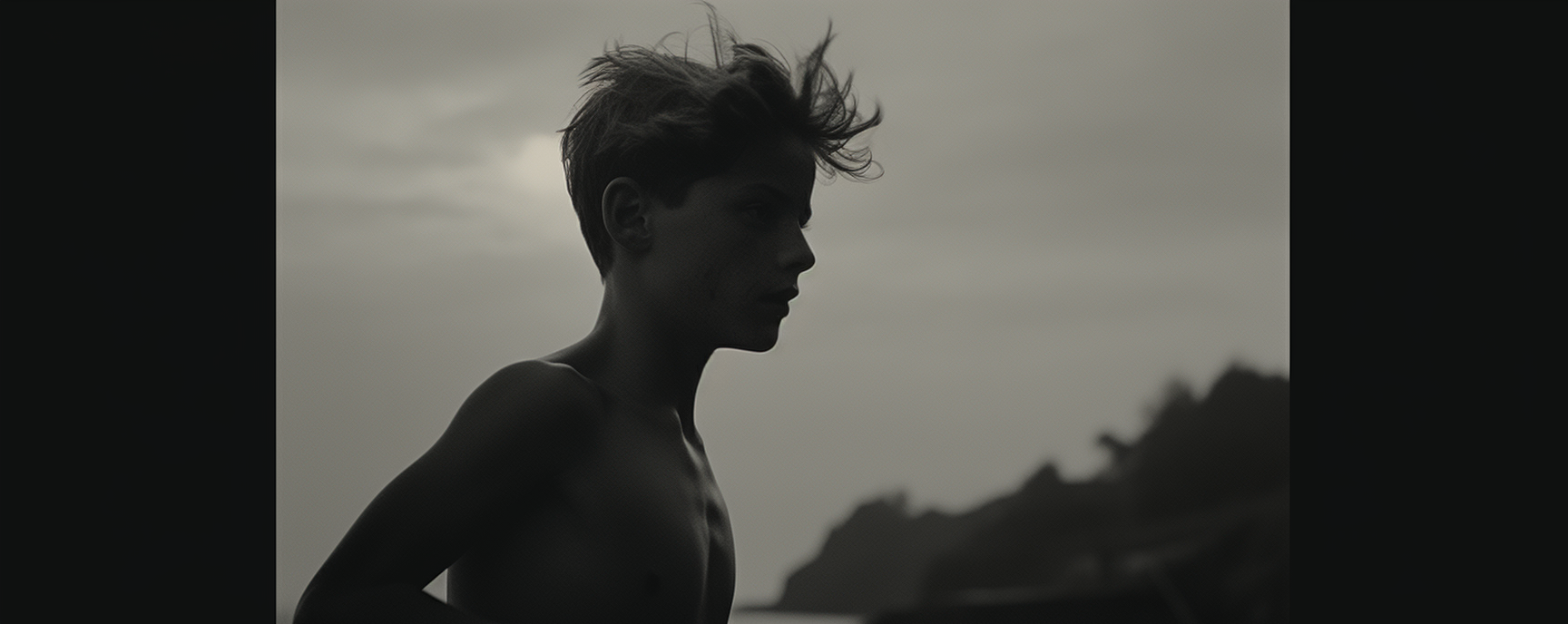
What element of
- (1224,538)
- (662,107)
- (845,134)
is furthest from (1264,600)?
(662,107)

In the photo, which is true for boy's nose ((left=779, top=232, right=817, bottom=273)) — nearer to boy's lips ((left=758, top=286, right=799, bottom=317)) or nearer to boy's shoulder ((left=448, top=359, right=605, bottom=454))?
boy's lips ((left=758, top=286, right=799, bottom=317))

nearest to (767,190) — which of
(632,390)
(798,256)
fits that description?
(798,256)

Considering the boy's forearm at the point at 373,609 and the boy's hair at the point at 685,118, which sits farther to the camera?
the boy's hair at the point at 685,118

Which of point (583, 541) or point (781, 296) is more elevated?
point (781, 296)

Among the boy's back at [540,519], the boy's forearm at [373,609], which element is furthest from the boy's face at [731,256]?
the boy's forearm at [373,609]

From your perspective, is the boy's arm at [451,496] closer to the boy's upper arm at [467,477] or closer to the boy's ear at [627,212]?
the boy's upper arm at [467,477]

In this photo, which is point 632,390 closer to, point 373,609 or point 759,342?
point 759,342

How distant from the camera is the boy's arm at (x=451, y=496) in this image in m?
0.98

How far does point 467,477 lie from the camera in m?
1.01

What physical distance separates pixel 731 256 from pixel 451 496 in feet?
1.04

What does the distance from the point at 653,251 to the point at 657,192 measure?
5cm

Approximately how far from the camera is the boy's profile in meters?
1.01

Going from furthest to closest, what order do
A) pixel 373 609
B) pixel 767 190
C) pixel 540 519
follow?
pixel 767 190
pixel 540 519
pixel 373 609
